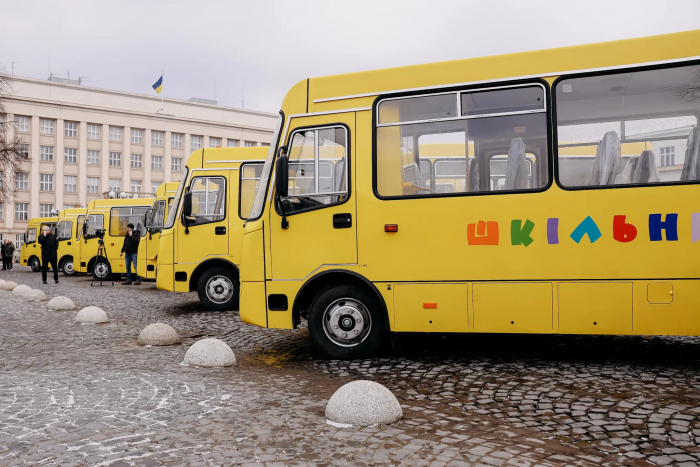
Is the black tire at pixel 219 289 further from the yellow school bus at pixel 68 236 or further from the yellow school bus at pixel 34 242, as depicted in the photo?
the yellow school bus at pixel 34 242

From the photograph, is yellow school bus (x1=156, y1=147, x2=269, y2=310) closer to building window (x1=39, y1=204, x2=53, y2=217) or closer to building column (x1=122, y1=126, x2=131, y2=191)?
building window (x1=39, y1=204, x2=53, y2=217)

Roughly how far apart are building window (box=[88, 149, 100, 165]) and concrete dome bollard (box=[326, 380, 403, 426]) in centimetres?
7133

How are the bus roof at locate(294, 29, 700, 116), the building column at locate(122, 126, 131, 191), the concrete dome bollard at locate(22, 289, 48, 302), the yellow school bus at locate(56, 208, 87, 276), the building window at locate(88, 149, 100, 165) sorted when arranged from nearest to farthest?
the bus roof at locate(294, 29, 700, 116), the concrete dome bollard at locate(22, 289, 48, 302), the yellow school bus at locate(56, 208, 87, 276), the building window at locate(88, 149, 100, 165), the building column at locate(122, 126, 131, 191)

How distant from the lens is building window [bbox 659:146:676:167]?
247 inches

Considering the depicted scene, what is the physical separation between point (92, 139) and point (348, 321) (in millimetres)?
69229

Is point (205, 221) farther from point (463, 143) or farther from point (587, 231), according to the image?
point (587, 231)

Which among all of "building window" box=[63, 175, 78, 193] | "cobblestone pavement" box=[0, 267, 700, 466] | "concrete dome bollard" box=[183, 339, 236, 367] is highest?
"building window" box=[63, 175, 78, 193]

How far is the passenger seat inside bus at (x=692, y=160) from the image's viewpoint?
6.18m

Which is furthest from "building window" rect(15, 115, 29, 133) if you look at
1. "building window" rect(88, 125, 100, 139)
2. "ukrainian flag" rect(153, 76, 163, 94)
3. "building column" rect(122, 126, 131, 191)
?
"ukrainian flag" rect(153, 76, 163, 94)

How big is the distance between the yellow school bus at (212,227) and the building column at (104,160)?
6126 centimetres

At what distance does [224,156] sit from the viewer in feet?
41.9

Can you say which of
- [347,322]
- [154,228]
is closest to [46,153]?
[154,228]

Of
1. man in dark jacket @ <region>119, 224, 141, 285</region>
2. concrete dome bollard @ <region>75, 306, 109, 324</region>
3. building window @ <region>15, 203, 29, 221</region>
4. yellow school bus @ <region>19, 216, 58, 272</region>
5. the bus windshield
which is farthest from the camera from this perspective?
building window @ <region>15, 203, 29, 221</region>

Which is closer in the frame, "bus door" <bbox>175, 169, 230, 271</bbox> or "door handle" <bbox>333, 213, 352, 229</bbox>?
"door handle" <bbox>333, 213, 352, 229</bbox>
